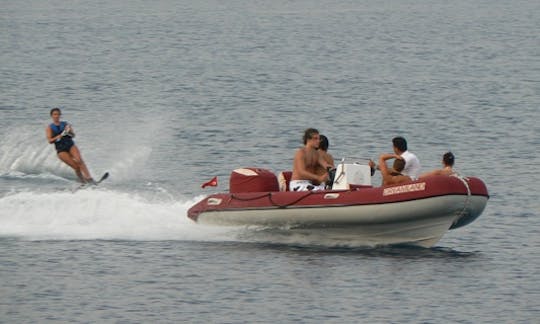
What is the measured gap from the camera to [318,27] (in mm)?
82250

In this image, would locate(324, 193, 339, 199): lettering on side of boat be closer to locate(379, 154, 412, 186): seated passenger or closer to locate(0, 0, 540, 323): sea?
locate(379, 154, 412, 186): seated passenger

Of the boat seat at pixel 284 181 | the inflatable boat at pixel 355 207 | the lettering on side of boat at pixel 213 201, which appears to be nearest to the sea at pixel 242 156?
the inflatable boat at pixel 355 207

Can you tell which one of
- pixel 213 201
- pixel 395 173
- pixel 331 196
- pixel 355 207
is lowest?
pixel 355 207

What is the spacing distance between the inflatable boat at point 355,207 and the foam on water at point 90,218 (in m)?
1.04

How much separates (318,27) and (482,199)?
6287 cm

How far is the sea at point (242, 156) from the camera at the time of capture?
18531 millimetres

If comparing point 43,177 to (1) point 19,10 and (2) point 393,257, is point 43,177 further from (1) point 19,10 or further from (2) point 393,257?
(1) point 19,10

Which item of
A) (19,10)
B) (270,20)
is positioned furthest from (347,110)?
(19,10)

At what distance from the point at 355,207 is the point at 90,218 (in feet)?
17.2

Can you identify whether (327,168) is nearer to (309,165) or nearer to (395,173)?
(309,165)

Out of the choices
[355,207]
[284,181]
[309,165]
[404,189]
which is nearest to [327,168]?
[309,165]

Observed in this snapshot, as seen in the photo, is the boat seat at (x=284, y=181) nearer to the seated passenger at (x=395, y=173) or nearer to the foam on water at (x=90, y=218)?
the foam on water at (x=90, y=218)

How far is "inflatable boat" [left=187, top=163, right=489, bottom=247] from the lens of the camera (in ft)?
65.2

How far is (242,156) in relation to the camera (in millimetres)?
32656
